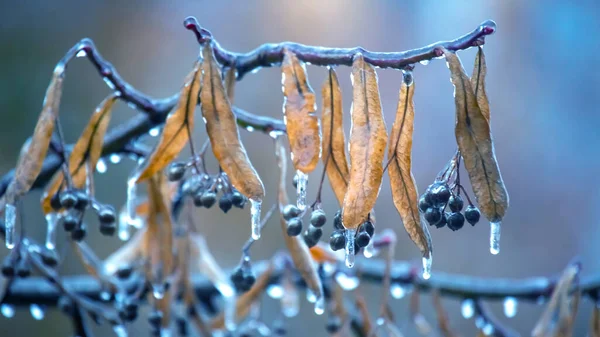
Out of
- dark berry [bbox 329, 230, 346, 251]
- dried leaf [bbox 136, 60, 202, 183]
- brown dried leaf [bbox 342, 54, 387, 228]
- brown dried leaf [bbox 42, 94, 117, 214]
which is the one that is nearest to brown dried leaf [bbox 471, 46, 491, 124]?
brown dried leaf [bbox 342, 54, 387, 228]

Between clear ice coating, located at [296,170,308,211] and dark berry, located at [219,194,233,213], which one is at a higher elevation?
clear ice coating, located at [296,170,308,211]

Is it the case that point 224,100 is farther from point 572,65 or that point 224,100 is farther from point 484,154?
point 572,65

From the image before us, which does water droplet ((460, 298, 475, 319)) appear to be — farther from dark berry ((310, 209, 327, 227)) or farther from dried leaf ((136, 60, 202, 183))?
dried leaf ((136, 60, 202, 183))

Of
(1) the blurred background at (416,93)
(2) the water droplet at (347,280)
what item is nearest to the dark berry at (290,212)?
(2) the water droplet at (347,280)

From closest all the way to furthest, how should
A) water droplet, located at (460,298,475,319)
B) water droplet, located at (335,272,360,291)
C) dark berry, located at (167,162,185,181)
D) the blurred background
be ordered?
dark berry, located at (167,162,185,181)
water droplet, located at (335,272,360,291)
water droplet, located at (460,298,475,319)
the blurred background

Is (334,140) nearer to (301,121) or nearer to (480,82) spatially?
(301,121)

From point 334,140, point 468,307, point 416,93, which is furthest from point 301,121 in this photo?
point 416,93
